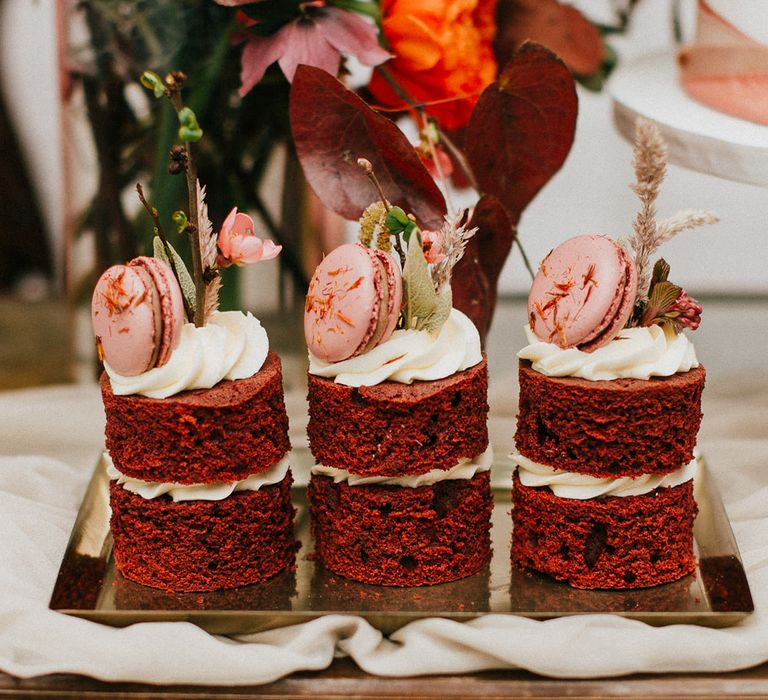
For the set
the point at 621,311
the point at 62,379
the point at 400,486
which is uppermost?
the point at 621,311

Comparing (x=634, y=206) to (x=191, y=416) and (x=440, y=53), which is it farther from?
(x=191, y=416)

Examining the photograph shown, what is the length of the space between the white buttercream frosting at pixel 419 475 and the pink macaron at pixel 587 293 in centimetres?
18

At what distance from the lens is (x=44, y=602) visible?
1294 mm

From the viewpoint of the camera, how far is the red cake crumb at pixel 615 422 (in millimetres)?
1256

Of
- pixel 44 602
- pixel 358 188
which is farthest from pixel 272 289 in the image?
pixel 44 602

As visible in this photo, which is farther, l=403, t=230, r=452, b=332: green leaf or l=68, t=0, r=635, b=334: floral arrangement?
l=68, t=0, r=635, b=334: floral arrangement

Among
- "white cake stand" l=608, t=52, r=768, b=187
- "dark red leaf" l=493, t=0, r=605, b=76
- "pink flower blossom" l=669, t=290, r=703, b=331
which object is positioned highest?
"dark red leaf" l=493, t=0, r=605, b=76

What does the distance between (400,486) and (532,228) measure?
1096mm

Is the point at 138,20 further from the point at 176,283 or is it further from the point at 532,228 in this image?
the point at 532,228

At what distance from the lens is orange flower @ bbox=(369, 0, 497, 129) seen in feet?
4.59

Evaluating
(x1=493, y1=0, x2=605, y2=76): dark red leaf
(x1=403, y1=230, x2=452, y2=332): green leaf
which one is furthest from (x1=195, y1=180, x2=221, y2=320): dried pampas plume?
(x1=493, y1=0, x2=605, y2=76): dark red leaf

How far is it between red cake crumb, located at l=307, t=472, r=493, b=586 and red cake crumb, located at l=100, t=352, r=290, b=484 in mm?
115

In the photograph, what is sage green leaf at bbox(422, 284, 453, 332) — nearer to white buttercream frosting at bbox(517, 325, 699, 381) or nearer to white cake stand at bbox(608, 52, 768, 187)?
white buttercream frosting at bbox(517, 325, 699, 381)

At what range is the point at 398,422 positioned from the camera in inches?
50.0
